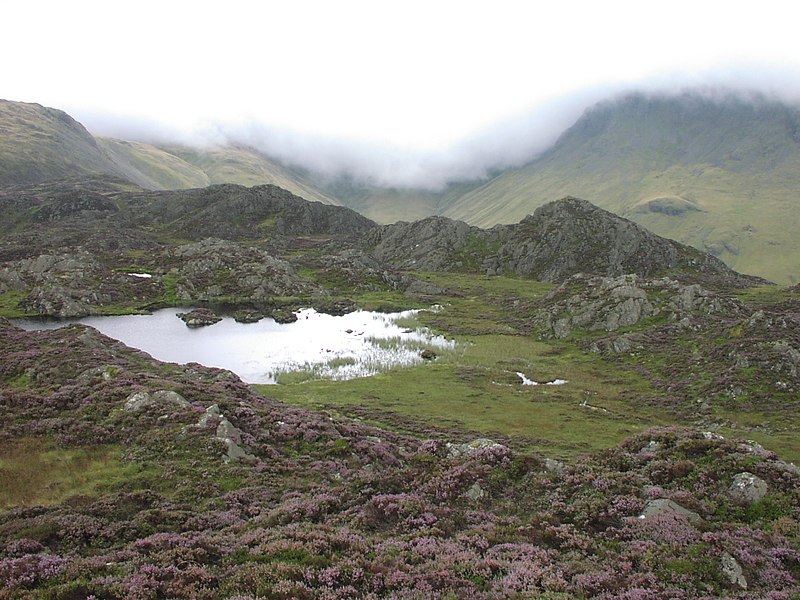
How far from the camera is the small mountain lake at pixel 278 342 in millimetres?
82375

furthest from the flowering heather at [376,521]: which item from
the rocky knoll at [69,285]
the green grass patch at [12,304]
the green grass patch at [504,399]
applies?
the rocky knoll at [69,285]

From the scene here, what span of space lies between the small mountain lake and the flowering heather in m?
47.0

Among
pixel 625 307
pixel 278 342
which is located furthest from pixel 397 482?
pixel 625 307

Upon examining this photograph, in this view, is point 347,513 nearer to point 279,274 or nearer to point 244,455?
point 244,455

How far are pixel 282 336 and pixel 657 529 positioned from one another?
9452cm

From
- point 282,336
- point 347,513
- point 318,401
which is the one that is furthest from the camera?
point 282,336

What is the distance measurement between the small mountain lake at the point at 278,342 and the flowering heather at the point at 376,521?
46964 millimetres

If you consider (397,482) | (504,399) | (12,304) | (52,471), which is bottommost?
(12,304)

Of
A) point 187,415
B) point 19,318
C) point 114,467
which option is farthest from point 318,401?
point 19,318

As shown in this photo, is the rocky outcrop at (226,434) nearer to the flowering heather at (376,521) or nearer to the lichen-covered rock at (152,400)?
the flowering heather at (376,521)

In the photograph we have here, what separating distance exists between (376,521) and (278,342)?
83208 mm

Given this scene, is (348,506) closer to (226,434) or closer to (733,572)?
(226,434)

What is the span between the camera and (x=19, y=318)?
106375mm

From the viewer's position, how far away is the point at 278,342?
99.6 m
